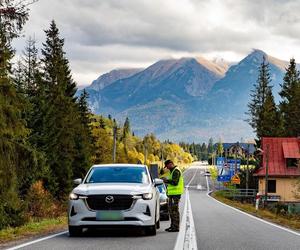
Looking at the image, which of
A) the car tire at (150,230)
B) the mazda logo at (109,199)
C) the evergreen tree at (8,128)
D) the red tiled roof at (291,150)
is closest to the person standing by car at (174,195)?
the car tire at (150,230)

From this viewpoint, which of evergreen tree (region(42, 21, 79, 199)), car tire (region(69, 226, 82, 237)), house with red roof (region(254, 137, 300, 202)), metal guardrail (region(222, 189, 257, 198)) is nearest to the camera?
car tire (region(69, 226, 82, 237))

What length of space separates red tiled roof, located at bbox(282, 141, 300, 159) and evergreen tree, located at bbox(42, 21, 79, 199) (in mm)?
25062

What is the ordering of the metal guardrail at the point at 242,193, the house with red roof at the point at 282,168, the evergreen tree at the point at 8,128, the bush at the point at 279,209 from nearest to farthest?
the evergreen tree at the point at 8,128
the bush at the point at 279,209
the house with red roof at the point at 282,168
the metal guardrail at the point at 242,193

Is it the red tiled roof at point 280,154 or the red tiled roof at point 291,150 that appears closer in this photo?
the red tiled roof at point 280,154

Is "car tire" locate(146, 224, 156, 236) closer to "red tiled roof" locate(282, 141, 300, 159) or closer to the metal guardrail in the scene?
"red tiled roof" locate(282, 141, 300, 159)

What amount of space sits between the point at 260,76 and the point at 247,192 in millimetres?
25146

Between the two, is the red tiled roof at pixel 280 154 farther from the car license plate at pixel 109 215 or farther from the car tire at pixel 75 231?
the car license plate at pixel 109 215

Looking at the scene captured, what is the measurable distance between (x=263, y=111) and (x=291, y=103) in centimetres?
432

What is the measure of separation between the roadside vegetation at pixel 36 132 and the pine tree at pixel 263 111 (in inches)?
1125

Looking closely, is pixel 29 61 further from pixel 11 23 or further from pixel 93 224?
pixel 93 224

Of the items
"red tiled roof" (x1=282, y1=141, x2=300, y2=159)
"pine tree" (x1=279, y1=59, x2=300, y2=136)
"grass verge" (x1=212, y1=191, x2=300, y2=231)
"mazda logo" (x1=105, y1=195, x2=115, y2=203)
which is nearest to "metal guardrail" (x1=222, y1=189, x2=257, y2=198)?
"red tiled roof" (x1=282, y1=141, x2=300, y2=159)

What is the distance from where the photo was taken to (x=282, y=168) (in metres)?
69.2

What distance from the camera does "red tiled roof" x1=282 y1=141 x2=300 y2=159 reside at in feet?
227

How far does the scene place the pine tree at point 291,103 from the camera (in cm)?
8956
